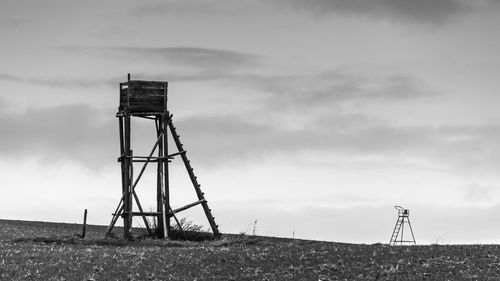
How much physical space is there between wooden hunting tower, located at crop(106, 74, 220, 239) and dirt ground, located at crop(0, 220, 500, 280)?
8.99 m

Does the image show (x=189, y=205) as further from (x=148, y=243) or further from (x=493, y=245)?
(x=493, y=245)

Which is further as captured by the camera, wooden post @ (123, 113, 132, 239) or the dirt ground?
wooden post @ (123, 113, 132, 239)

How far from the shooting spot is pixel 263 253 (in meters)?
35.8

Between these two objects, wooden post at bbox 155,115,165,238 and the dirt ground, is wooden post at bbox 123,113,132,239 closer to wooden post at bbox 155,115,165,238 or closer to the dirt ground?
wooden post at bbox 155,115,165,238

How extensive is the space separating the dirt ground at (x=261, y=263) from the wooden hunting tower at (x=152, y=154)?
8992 millimetres

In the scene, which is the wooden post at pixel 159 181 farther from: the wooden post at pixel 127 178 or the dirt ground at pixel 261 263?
the dirt ground at pixel 261 263

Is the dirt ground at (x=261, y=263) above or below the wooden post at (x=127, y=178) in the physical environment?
below

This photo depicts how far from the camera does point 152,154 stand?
4928 cm

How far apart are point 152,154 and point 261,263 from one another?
1681cm

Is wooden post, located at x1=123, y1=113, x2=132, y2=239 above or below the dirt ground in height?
above

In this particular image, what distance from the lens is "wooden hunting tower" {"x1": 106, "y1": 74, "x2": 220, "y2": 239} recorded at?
49125 mm

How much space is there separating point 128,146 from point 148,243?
20.9ft

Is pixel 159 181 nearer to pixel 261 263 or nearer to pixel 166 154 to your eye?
pixel 166 154

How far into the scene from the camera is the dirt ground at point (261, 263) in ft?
104
